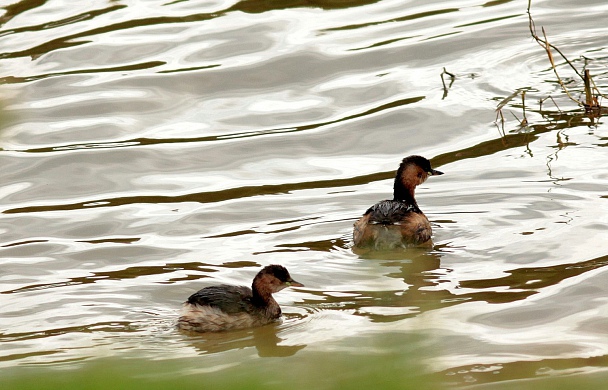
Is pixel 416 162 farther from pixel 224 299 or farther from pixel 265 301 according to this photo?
pixel 224 299

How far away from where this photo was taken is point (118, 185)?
11.3 meters

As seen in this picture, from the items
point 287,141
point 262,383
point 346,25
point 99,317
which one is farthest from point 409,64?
point 262,383

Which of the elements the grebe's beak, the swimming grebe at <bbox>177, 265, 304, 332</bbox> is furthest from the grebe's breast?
the swimming grebe at <bbox>177, 265, 304, 332</bbox>

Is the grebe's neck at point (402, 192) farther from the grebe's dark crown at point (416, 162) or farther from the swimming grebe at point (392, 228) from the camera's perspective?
the swimming grebe at point (392, 228)

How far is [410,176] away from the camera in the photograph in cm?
990

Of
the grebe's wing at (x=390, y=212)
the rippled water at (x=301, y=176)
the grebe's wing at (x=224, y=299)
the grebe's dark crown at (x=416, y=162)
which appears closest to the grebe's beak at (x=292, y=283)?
the rippled water at (x=301, y=176)

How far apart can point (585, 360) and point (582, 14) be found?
37.8 feet

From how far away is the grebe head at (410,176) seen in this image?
982cm

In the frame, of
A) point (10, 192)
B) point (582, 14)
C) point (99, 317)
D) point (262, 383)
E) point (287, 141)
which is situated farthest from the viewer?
point (582, 14)

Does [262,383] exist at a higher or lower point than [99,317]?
higher

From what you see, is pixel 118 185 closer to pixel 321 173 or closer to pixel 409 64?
pixel 321 173

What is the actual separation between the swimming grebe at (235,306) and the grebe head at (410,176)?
2.81 meters

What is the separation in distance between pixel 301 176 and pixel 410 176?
180 centimetres

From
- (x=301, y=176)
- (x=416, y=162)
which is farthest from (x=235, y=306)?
(x=301, y=176)
